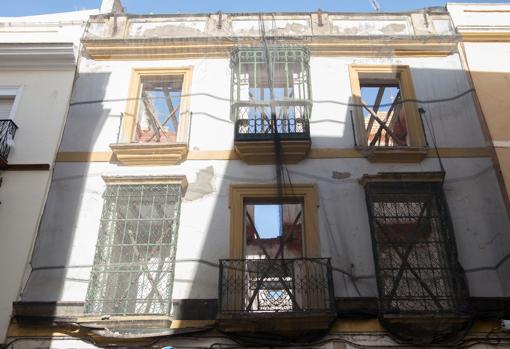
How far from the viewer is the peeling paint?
8547 millimetres

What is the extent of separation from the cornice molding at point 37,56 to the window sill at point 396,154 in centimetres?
615

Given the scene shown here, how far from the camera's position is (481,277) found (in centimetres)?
767

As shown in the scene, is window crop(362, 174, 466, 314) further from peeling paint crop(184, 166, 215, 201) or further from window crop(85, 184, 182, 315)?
window crop(85, 184, 182, 315)

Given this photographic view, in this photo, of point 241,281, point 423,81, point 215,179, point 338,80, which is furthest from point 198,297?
point 423,81

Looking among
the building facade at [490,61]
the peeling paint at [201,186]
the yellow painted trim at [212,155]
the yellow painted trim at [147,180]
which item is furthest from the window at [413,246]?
the yellow painted trim at [147,180]

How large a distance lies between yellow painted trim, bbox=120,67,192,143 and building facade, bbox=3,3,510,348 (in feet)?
0.12

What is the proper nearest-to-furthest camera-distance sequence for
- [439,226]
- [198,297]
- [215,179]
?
[198,297] → [439,226] → [215,179]

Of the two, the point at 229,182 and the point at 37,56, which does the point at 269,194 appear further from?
the point at 37,56

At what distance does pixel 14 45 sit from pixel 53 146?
247 centimetres

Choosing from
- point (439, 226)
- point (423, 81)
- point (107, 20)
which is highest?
point (107, 20)

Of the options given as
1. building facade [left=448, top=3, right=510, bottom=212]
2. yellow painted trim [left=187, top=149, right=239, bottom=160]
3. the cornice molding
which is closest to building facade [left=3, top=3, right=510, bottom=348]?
yellow painted trim [left=187, top=149, right=239, bottom=160]

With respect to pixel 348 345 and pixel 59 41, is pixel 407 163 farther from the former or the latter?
pixel 59 41

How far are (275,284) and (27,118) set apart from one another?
5595 millimetres

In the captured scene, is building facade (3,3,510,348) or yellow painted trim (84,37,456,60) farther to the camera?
yellow painted trim (84,37,456,60)
